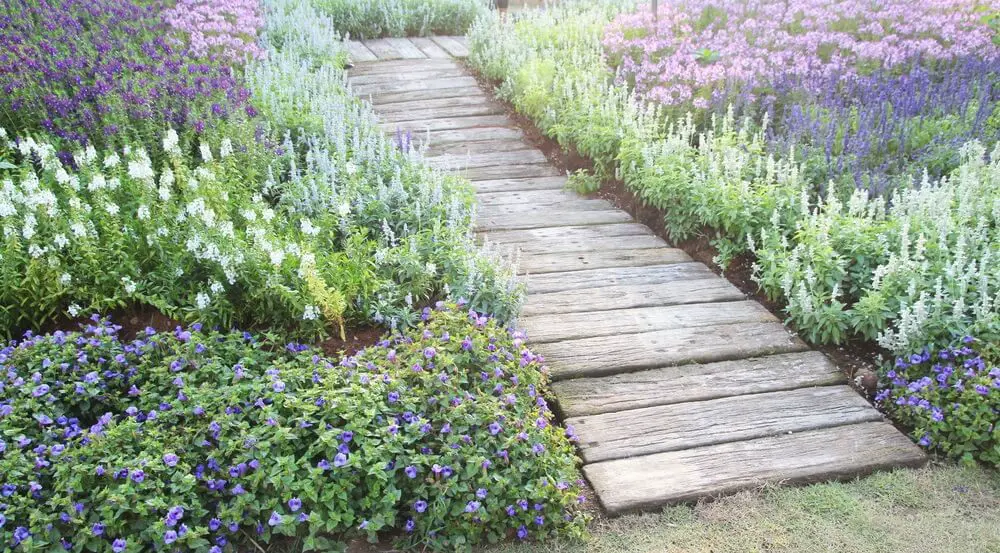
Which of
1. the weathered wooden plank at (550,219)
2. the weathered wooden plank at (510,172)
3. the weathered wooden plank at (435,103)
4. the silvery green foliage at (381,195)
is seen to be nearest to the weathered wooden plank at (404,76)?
the weathered wooden plank at (435,103)

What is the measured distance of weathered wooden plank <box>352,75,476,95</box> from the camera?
7973 millimetres

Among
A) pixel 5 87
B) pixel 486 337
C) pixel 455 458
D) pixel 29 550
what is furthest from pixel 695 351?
pixel 5 87

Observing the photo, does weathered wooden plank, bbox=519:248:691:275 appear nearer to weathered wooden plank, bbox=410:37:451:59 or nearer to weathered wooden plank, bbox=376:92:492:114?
weathered wooden plank, bbox=376:92:492:114

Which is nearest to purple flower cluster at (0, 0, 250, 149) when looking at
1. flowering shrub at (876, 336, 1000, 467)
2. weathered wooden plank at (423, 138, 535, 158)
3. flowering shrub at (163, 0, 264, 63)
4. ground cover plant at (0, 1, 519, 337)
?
ground cover plant at (0, 1, 519, 337)

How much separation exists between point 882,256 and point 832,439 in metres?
1.08

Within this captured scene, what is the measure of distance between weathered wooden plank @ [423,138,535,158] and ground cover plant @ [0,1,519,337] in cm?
108

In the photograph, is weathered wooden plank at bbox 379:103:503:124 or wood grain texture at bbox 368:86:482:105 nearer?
weathered wooden plank at bbox 379:103:503:124

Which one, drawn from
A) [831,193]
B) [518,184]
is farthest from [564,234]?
[831,193]

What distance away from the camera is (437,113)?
7465mm

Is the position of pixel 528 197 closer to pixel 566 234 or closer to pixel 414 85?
pixel 566 234

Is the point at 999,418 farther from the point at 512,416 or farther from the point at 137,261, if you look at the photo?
the point at 137,261

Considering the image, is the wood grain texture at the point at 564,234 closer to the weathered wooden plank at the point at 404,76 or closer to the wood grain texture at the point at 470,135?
the wood grain texture at the point at 470,135

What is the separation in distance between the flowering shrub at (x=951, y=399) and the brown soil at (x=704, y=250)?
169mm

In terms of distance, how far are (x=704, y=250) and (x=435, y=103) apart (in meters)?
3.54
